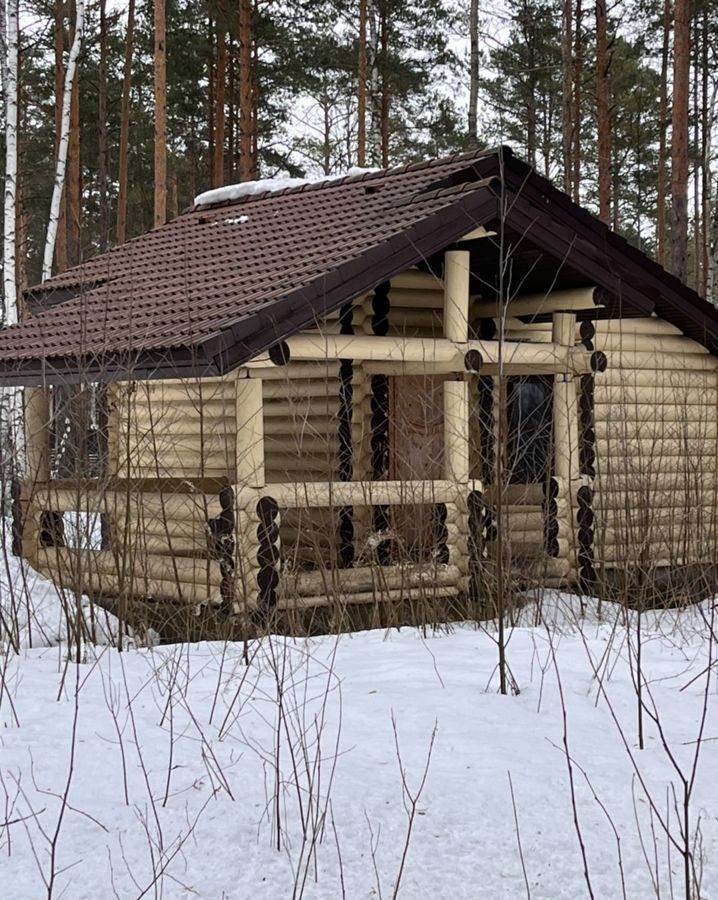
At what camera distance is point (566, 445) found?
33.9 ft

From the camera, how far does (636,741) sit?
4.57m

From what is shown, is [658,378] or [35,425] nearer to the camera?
[35,425]

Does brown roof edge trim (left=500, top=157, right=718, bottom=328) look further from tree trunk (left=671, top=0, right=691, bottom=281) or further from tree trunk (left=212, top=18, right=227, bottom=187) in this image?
tree trunk (left=212, top=18, right=227, bottom=187)

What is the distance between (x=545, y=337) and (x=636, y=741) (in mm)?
8547

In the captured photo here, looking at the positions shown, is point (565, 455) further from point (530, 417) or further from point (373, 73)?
point (373, 73)

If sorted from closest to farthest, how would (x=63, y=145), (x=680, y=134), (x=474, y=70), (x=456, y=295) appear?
(x=456, y=295), (x=680, y=134), (x=63, y=145), (x=474, y=70)

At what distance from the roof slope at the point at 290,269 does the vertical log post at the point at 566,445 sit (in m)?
0.53

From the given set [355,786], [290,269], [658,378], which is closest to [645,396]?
[658,378]

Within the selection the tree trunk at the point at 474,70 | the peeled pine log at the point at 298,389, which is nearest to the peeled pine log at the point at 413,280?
the peeled pine log at the point at 298,389

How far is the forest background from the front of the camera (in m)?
21.6

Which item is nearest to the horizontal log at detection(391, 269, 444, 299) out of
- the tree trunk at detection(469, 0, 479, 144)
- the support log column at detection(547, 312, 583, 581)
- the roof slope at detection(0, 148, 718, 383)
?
the roof slope at detection(0, 148, 718, 383)

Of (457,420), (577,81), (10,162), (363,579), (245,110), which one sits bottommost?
(363,579)

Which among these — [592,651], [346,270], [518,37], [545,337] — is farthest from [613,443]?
[518,37]

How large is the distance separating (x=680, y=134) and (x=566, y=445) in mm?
7589
